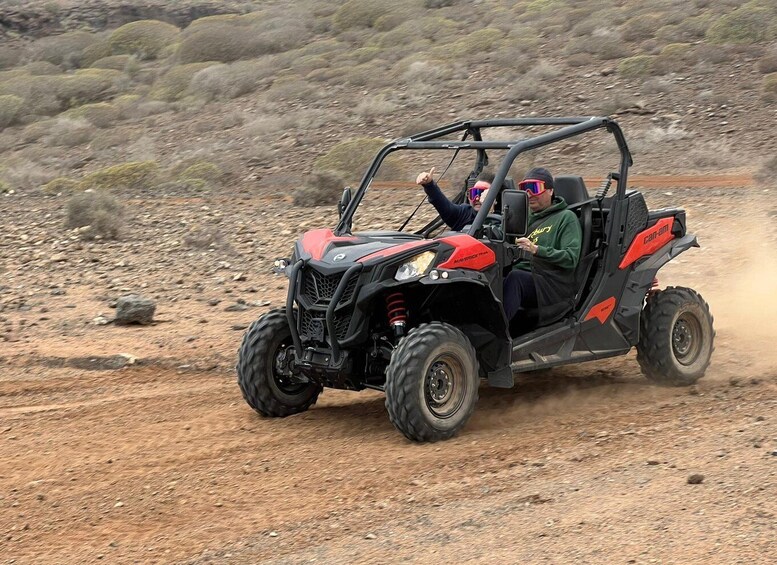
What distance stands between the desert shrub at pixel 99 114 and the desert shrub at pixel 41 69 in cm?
930

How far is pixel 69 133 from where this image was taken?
33.4 m

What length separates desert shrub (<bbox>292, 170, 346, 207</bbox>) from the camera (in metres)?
18.6

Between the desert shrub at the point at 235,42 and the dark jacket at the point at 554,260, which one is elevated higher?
the desert shrub at the point at 235,42

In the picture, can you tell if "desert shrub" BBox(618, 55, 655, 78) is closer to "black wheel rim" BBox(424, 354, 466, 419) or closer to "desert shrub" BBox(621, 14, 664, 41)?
"desert shrub" BBox(621, 14, 664, 41)

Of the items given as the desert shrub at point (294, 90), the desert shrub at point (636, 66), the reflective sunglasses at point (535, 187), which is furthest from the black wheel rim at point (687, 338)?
the desert shrub at point (294, 90)

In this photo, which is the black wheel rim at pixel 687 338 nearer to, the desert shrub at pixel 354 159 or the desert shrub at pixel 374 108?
the desert shrub at pixel 354 159

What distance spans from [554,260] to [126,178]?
18933 mm

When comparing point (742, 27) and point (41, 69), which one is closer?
point (742, 27)

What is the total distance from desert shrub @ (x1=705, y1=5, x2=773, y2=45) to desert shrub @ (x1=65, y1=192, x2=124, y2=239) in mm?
19521

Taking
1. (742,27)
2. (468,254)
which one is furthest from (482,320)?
(742,27)

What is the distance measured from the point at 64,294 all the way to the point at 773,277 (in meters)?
8.57

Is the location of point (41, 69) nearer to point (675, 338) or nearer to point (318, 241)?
point (318, 241)

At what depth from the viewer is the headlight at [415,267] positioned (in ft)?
23.3

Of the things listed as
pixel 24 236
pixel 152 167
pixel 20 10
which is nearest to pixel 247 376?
pixel 24 236
